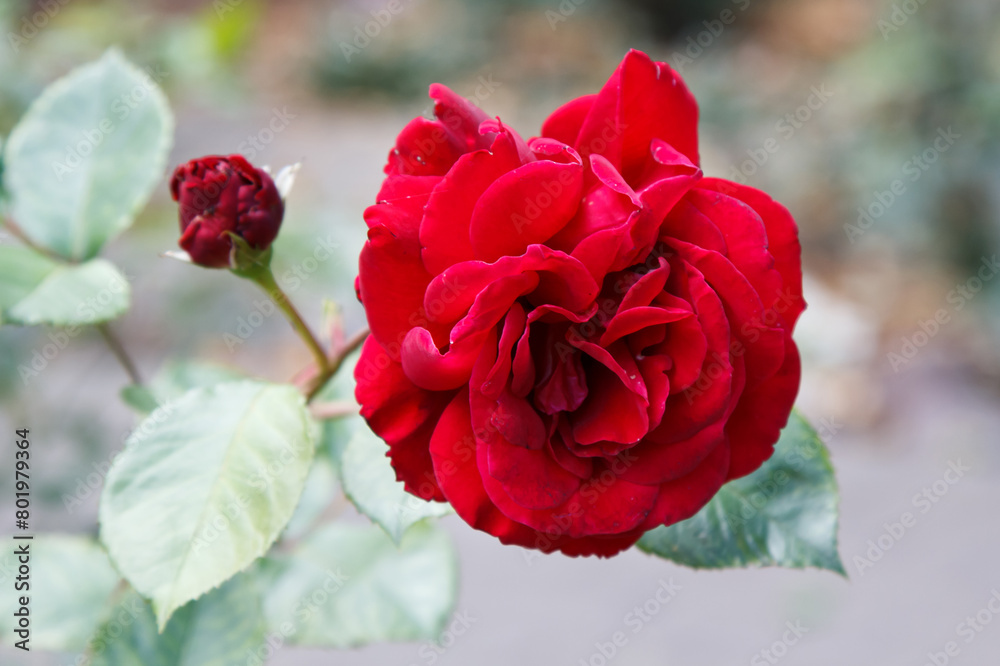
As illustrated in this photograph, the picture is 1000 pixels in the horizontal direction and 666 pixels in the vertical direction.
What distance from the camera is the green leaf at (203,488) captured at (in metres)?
0.43

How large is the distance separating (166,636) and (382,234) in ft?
1.20

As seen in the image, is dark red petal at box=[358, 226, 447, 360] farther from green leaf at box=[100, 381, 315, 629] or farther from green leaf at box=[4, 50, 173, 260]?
green leaf at box=[4, 50, 173, 260]

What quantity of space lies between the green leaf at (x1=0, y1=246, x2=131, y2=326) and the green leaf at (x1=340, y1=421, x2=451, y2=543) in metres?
0.18

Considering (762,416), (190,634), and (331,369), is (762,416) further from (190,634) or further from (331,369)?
(190,634)

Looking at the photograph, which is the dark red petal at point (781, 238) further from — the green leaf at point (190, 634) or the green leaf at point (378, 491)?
the green leaf at point (190, 634)

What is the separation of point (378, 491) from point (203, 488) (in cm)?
10

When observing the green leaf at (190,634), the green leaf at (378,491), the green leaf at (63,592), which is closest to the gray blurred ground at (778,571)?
the green leaf at (63,592)

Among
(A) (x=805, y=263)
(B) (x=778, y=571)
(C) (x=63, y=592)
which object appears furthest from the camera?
(A) (x=805, y=263)

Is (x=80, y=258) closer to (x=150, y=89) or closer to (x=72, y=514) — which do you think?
Result: (x=150, y=89)

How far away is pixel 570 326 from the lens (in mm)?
391

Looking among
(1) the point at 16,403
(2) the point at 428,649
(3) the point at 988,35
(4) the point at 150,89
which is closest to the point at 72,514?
(1) the point at 16,403

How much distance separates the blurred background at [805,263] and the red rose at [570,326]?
49 centimetres

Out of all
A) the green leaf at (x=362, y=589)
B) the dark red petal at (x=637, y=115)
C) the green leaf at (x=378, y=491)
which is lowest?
the green leaf at (x=362, y=589)

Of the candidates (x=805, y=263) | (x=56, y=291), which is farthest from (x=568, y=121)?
(x=805, y=263)
